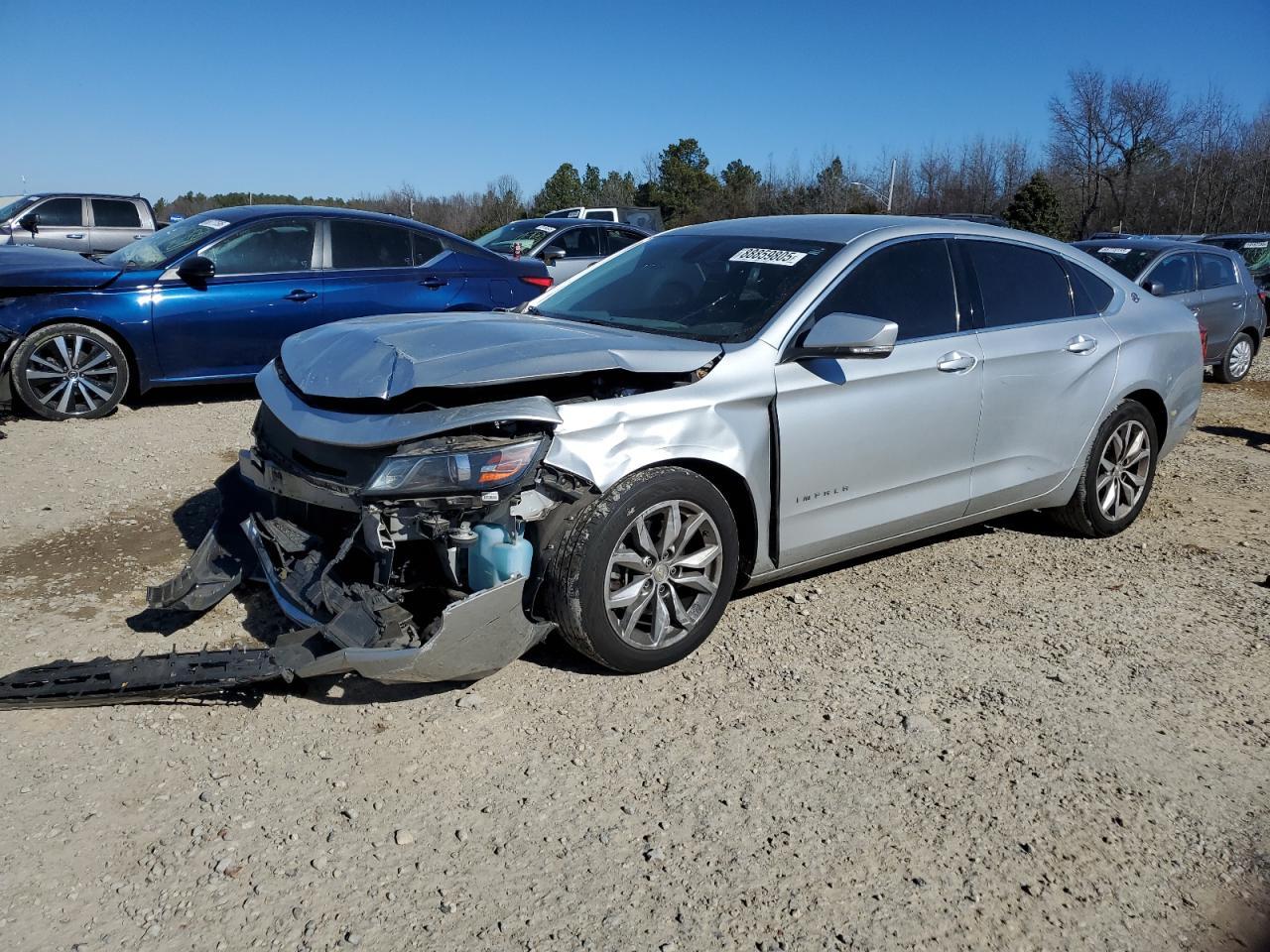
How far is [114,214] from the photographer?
1800 cm

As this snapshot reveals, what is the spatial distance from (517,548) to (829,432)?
4.72 feet

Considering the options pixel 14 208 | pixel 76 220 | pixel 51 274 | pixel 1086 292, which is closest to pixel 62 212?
pixel 76 220

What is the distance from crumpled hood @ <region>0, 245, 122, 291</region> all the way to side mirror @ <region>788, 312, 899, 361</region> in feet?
19.5

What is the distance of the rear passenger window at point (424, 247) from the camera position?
29.2 feet

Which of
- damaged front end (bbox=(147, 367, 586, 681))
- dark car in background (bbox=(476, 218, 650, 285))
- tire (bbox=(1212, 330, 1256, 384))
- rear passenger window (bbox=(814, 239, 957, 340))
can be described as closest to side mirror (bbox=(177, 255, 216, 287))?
damaged front end (bbox=(147, 367, 586, 681))

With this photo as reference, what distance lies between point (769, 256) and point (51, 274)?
19.0ft

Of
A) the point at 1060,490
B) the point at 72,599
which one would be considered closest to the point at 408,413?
the point at 72,599

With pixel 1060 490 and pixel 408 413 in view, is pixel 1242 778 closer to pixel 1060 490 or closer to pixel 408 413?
pixel 1060 490

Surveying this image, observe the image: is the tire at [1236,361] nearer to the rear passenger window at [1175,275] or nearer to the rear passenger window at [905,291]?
the rear passenger window at [1175,275]

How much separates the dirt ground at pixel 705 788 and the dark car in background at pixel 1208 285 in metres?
6.62

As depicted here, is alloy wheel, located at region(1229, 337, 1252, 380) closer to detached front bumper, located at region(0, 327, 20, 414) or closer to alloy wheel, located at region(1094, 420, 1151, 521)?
alloy wheel, located at region(1094, 420, 1151, 521)

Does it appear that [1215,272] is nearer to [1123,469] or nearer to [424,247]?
[1123,469]

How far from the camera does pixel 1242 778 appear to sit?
3.37 m

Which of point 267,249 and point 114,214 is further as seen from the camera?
point 114,214
